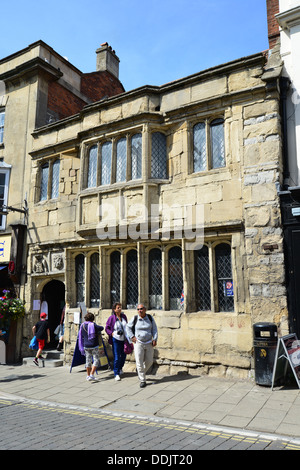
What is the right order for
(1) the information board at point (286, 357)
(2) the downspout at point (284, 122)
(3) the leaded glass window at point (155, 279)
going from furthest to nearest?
(3) the leaded glass window at point (155, 279) → (2) the downspout at point (284, 122) → (1) the information board at point (286, 357)

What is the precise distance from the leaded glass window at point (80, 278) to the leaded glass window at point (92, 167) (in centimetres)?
212

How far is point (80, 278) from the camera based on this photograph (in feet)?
34.2

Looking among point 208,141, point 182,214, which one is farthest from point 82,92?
point 182,214

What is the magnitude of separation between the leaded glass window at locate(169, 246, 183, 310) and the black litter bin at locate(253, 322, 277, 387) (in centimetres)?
222

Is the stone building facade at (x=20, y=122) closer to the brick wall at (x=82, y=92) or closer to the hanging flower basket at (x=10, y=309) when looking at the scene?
the brick wall at (x=82, y=92)

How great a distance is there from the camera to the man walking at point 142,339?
24.0ft

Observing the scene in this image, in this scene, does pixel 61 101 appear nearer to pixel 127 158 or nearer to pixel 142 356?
pixel 127 158

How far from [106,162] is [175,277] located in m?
3.75

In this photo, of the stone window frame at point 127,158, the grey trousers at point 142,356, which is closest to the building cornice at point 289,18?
the stone window frame at point 127,158

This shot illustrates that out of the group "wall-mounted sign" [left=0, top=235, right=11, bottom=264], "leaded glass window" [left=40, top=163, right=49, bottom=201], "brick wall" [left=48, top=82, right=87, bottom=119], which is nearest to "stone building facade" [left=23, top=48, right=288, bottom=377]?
"leaded glass window" [left=40, top=163, right=49, bottom=201]

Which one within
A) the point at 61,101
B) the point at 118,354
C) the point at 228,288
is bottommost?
the point at 118,354

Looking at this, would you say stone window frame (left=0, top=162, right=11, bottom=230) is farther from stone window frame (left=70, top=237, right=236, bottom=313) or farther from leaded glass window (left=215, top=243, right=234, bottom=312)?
leaded glass window (left=215, top=243, right=234, bottom=312)
